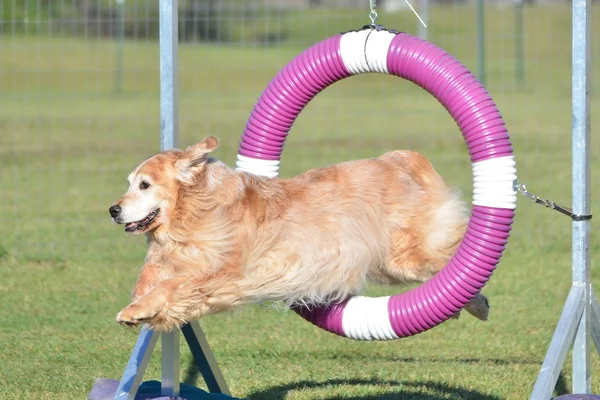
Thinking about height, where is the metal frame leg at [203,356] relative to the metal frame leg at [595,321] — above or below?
below

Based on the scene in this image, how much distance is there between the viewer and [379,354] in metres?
6.44

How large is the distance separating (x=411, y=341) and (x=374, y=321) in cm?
221

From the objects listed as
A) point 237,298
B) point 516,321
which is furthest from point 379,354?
point 237,298

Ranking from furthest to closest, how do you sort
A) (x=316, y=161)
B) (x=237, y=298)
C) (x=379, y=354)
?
(x=316, y=161), (x=379, y=354), (x=237, y=298)

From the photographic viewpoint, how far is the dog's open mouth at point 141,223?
437 centimetres

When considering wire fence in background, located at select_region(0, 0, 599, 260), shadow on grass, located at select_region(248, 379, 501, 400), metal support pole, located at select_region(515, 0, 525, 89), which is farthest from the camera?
metal support pole, located at select_region(515, 0, 525, 89)

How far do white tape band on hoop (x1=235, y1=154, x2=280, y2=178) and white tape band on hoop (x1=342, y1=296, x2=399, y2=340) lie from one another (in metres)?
0.76

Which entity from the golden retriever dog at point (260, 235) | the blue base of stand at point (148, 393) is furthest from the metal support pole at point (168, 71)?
the blue base of stand at point (148, 393)

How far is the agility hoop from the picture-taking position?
4363 millimetres

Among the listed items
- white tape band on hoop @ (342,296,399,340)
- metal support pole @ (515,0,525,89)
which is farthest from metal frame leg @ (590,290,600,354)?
metal support pole @ (515,0,525,89)

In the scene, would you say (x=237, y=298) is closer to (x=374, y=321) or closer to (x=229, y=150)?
(x=374, y=321)

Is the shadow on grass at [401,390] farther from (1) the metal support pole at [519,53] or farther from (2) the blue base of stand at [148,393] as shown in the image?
(1) the metal support pole at [519,53]

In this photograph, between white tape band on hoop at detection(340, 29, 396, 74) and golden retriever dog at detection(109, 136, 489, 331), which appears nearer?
golden retriever dog at detection(109, 136, 489, 331)

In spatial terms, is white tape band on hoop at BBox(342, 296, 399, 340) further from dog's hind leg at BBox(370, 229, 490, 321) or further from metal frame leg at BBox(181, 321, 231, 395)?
metal frame leg at BBox(181, 321, 231, 395)
